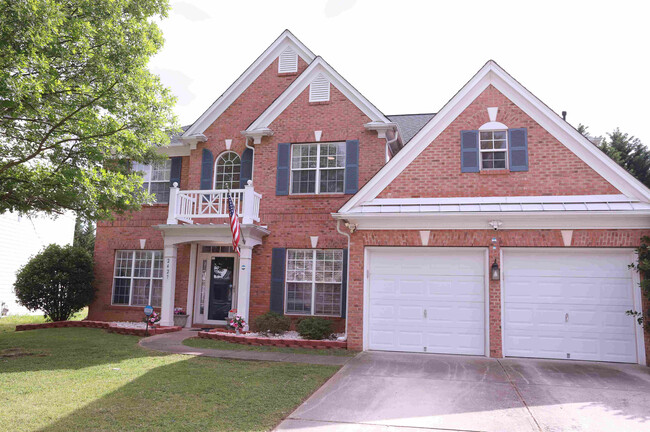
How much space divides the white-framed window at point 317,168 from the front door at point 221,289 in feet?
11.5

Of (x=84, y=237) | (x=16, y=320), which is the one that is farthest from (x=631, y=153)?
(x=84, y=237)

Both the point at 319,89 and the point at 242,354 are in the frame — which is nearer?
the point at 242,354

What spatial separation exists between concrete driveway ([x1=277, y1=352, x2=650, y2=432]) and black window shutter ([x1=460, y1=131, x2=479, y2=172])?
15.2 feet

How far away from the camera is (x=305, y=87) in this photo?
1530cm

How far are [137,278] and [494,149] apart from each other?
12391 mm

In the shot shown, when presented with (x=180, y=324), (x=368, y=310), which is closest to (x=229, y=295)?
(x=180, y=324)

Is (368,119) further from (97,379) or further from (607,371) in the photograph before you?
(97,379)

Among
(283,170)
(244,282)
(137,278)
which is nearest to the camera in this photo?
(244,282)

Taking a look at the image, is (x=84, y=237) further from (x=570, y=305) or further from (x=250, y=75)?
(x=570, y=305)

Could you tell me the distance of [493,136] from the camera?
465 inches

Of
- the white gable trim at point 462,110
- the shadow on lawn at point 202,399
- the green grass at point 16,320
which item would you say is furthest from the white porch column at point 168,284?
the white gable trim at point 462,110

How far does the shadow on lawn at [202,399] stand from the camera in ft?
18.6

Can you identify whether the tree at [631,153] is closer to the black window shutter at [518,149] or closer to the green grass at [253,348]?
the black window shutter at [518,149]

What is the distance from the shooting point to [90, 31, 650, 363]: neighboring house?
10508 mm
